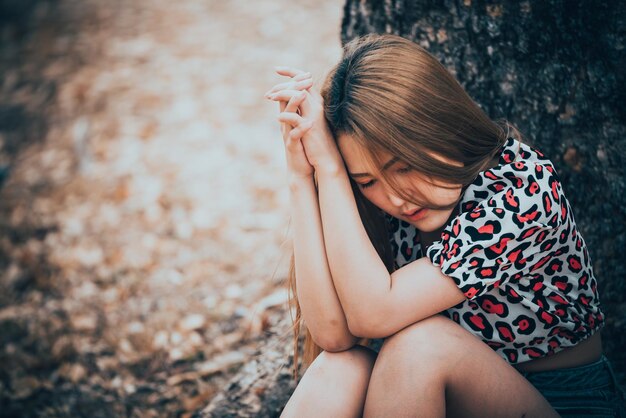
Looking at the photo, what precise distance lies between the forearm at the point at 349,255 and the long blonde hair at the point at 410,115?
0.15 meters

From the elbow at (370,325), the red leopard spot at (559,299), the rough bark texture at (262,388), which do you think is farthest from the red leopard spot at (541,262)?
the rough bark texture at (262,388)

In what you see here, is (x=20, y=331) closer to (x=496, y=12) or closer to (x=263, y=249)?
(x=263, y=249)

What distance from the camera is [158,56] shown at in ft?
17.3

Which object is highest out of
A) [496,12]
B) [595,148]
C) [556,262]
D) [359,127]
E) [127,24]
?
[496,12]

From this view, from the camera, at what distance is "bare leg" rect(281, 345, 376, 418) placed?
161 cm

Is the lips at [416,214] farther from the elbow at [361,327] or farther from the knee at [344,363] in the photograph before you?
the knee at [344,363]

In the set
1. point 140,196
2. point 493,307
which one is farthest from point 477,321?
point 140,196

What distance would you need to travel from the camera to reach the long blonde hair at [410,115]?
5.09ft

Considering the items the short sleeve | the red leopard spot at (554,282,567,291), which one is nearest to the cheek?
the short sleeve

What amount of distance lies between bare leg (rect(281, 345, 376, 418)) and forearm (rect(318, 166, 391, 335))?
0.13 meters

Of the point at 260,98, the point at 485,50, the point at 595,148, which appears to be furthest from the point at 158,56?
the point at 595,148

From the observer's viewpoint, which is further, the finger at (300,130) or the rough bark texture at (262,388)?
the rough bark texture at (262,388)

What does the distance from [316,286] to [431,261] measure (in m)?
0.36

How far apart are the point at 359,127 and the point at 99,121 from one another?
3.43 meters
